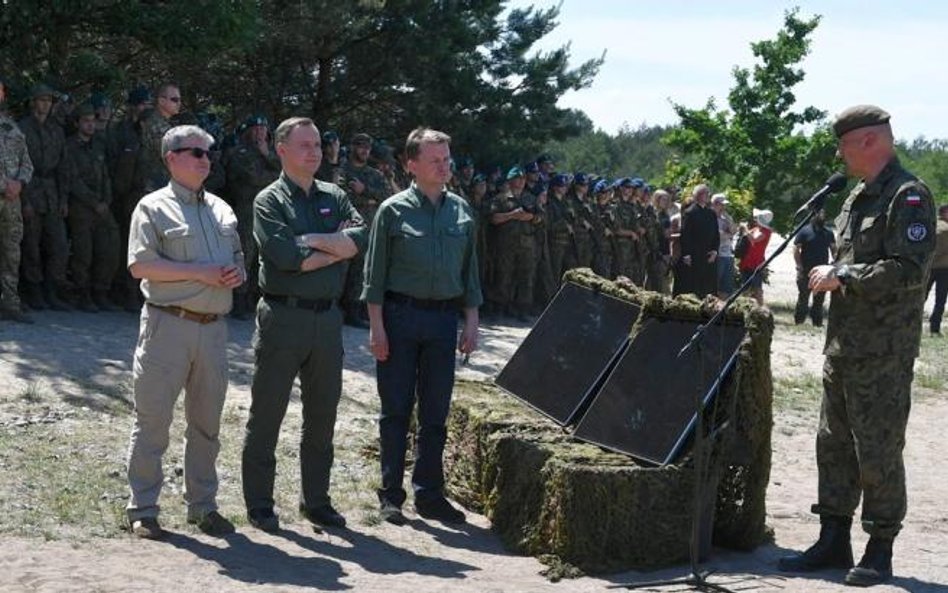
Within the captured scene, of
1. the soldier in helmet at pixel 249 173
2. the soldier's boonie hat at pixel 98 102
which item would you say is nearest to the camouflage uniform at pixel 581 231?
the soldier in helmet at pixel 249 173

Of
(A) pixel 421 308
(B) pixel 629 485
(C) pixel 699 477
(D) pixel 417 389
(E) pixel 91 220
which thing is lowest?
(B) pixel 629 485

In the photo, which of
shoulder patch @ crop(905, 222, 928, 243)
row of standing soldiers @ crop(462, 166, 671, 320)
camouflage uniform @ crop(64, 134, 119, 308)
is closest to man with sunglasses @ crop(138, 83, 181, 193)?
camouflage uniform @ crop(64, 134, 119, 308)

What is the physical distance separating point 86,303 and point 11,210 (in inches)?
63.7

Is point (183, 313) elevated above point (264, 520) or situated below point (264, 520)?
above

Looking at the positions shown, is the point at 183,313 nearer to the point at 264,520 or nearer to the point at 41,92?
the point at 264,520

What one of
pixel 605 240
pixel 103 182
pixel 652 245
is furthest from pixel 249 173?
pixel 652 245

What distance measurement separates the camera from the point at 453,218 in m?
7.31

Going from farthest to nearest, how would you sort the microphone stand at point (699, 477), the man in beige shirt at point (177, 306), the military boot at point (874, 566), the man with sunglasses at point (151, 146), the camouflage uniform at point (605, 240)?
the camouflage uniform at point (605, 240) < the man with sunglasses at point (151, 146) < the man in beige shirt at point (177, 306) < the military boot at point (874, 566) < the microphone stand at point (699, 477)

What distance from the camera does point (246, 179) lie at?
1314cm

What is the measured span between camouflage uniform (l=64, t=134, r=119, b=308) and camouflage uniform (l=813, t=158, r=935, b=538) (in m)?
8.11

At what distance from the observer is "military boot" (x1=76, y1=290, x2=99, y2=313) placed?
1290cm

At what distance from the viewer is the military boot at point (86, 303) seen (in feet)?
42.3

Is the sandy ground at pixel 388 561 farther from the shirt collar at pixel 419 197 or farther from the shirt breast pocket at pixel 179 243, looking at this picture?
the shirt collar at pixel 419 197

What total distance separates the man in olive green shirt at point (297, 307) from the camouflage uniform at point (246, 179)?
244 inches
